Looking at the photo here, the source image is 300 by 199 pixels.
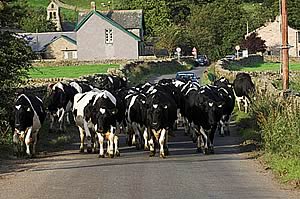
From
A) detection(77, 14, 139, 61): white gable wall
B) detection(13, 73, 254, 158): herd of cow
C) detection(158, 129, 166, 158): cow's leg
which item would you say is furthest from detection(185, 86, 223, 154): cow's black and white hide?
detection(77, 14, 139, 61): white gable wall

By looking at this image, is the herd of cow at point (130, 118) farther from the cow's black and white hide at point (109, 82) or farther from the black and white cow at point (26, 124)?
the cow's black and white hide at point (109, 82)

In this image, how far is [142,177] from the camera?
1628cm

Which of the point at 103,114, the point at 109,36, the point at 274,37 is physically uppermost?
the point at 274,37

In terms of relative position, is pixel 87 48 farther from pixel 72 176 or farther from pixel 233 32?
pixel 72 176

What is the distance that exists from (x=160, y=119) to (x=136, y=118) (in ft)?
6.67

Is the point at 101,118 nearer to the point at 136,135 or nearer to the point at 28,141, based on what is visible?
the point at 28,141

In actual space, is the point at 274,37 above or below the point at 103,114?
above

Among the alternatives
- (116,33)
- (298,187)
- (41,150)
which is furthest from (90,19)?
(298,187)

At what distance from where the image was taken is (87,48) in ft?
307

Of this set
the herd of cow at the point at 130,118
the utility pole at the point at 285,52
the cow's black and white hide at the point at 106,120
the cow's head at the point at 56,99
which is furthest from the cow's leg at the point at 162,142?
the cow's head at the point at 56,99

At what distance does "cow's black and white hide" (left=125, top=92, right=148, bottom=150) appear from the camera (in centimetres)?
2202

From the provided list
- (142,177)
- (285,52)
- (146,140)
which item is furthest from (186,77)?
(142,177)

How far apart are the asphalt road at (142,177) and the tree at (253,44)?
3596 inches

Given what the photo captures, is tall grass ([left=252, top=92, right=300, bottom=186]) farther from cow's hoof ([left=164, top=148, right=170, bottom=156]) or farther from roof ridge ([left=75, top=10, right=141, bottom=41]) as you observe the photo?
roof ridge ([left=75, top=10, right=141, bottom=41])
